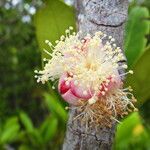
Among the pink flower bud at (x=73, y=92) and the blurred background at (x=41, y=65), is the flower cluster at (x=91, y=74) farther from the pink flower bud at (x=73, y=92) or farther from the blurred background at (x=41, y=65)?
the blurred background at (x=41, y=65)

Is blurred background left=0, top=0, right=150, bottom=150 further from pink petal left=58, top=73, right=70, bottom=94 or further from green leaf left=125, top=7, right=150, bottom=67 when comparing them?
pink petal left=58, top=73, right=70, bottom=94

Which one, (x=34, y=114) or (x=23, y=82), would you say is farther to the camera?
(x=34, y=114)

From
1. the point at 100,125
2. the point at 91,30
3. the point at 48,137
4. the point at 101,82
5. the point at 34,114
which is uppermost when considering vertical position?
the point at 91,30

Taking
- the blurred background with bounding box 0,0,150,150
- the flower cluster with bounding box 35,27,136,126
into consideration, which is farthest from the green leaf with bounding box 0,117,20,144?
the flower cluster with bounding box 35,27,136,126

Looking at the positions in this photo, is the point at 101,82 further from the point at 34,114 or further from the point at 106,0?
the point at 34,114

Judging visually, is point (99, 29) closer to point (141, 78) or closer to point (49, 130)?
point (141, 78)

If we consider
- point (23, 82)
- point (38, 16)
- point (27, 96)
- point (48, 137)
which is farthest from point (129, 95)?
point (27, 96)

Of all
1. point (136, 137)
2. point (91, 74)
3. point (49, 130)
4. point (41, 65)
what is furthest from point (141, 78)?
point (49, 130)

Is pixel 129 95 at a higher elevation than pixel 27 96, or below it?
higher
